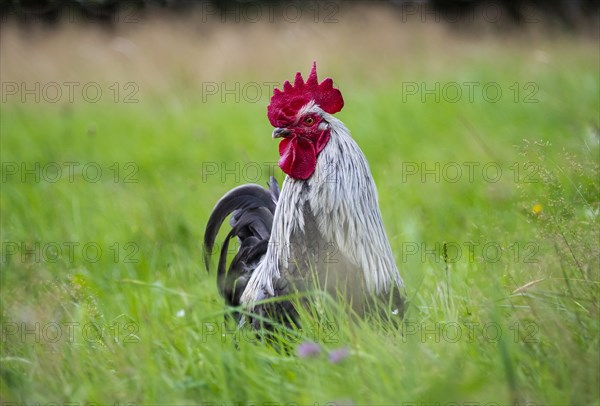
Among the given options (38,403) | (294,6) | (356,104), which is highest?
(294,6)

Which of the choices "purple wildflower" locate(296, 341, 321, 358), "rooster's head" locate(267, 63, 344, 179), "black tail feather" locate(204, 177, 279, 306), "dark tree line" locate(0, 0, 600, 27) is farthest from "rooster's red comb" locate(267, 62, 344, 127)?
"dark tree line" locate(0, 0, 600, 27)

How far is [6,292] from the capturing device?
343 centimetres

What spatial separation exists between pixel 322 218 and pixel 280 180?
269cm

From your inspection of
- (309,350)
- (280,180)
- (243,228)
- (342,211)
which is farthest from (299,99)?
(280,180)

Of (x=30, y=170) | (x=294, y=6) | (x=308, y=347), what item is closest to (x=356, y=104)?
(x=30, y=170)

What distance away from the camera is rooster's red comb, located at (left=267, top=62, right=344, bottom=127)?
2.79m

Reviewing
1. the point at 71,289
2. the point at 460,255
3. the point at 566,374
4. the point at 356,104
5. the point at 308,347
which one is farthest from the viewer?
the point at 356,104

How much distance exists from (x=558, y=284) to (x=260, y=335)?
120cm

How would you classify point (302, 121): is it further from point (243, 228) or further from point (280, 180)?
point (280, 180)

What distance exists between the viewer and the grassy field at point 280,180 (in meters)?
2.22

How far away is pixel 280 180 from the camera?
5.35m

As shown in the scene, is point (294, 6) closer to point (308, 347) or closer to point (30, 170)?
point (30, 170)

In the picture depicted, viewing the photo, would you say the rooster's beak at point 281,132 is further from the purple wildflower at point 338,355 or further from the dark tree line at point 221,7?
the dark tree line at point 221,7

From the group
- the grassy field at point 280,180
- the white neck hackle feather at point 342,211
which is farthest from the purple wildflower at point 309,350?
the white neck hackle feather at point 342,211
